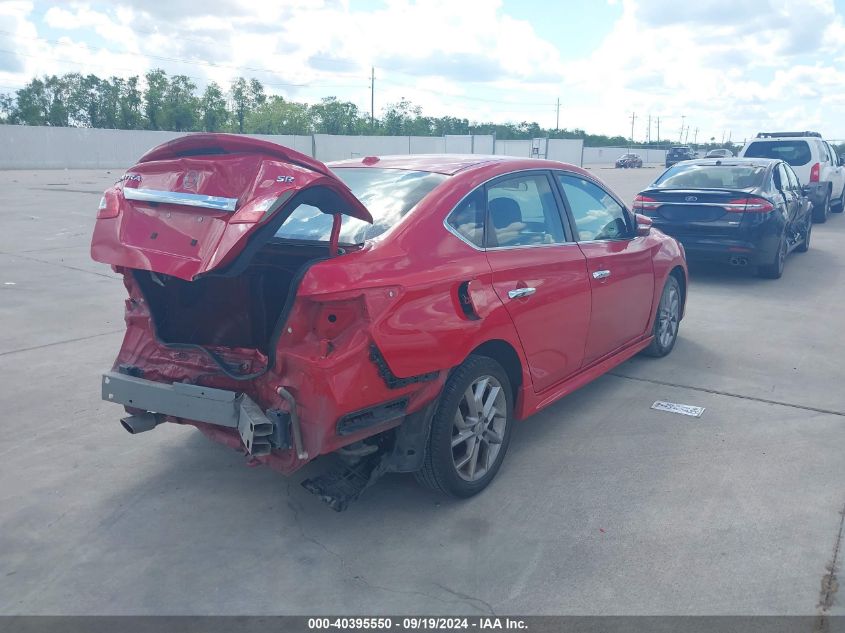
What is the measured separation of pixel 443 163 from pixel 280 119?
75.8 meters

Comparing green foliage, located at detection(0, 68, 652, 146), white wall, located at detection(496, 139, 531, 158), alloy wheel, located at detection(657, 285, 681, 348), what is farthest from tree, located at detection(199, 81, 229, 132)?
alloy wheel, located at detection(657, 285, 681, 348)

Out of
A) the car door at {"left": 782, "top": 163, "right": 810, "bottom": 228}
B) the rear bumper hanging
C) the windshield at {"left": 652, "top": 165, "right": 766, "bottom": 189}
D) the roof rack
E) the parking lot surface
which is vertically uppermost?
the roof rack

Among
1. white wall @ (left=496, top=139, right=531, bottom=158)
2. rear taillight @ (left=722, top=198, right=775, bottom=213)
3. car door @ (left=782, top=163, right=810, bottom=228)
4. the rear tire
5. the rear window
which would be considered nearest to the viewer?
rear taillight @ (left=722, top=198, right=775, bottom=213)

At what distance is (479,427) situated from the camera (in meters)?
3.95

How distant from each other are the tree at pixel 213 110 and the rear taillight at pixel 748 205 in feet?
204

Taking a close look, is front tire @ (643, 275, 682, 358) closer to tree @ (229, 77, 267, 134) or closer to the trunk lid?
the trunk lid

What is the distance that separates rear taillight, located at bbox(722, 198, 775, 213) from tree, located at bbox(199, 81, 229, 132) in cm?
6230

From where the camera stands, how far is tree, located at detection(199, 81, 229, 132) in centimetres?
6756

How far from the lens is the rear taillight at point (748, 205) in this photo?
30.6 ft

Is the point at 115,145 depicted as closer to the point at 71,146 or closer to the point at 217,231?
the point at 71,146

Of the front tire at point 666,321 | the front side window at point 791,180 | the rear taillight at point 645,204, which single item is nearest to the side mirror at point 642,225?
the front tire at point 666,321

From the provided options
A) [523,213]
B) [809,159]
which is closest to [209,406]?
[523,213]

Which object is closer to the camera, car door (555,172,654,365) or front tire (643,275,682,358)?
car door (555,172,654,365)

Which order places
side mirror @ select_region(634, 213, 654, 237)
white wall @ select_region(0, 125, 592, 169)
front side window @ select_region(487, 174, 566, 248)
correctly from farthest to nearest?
white wall @ select_region(0, 125, 592, 169), side mirror @ select_region(634, 213, 654, 237), front side window @ select_region(487, 174, 566, 248)
